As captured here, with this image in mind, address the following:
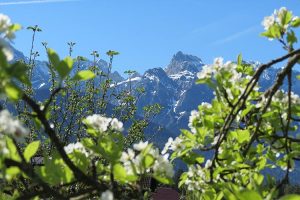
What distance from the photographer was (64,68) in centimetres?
172

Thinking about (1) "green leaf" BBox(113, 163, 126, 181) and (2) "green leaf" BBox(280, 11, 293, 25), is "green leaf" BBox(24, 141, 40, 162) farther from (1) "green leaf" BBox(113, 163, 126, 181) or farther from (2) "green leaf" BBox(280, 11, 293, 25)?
(2) "green leaf" BBox(280, 11, 293, 25)

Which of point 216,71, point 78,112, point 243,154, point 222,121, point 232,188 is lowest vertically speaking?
point 232,188

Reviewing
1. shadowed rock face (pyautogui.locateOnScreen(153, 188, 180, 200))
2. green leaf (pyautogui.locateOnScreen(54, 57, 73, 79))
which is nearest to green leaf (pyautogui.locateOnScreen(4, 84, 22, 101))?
green leaf (pyautogui.locateOnScreen(54, 57, 73, 79))

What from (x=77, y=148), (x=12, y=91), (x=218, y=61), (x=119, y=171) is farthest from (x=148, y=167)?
(x=218, y=61)

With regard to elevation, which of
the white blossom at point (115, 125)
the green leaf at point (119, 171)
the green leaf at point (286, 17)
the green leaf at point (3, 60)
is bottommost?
the green leaf at point (119, 171)

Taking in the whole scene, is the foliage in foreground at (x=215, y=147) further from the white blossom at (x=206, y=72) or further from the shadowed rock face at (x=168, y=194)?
the shadowed rock face at (x=168, y=194)

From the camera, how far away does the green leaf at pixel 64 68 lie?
1.71 meters

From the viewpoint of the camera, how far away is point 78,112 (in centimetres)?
1380

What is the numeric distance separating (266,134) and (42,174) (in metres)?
1.30

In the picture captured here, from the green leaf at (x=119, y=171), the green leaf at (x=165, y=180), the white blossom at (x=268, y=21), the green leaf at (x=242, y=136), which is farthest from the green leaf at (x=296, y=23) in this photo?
the green leaf at (x=119, y=171)

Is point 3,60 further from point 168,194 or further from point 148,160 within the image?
point 168,194

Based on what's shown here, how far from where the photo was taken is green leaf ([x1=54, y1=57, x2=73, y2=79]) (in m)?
1.71

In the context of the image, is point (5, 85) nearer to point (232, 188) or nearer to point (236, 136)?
point (232, 188)

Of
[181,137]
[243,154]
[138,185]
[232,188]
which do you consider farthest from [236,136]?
[138,185]
